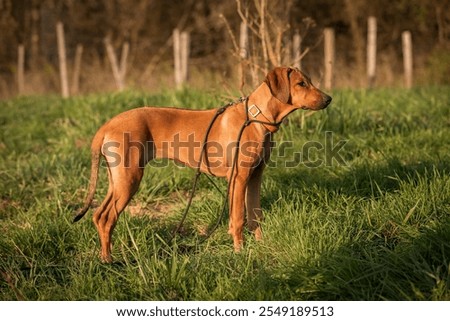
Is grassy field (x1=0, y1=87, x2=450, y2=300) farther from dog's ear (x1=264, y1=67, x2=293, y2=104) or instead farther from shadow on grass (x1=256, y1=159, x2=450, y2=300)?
dog's ear (x1=264, y1=67, x2=293, y2=104)

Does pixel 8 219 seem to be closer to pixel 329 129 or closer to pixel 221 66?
pixel 329 129

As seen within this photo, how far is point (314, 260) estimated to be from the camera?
12.2ft

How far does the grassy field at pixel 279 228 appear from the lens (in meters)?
3.57

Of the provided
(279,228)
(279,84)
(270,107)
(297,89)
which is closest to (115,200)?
(279,228)

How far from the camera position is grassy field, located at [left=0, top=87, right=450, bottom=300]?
357cm

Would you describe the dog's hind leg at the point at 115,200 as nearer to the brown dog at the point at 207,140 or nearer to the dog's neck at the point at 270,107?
the brown dog at the point at 207,140

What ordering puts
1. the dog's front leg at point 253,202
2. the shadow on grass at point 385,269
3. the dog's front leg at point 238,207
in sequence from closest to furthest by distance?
1. the shadow on grass at point 385,269
2. the dog's front leg at point 238,207
3. the dog's front leg at point 253,202

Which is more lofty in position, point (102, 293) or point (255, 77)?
point (255, 77)

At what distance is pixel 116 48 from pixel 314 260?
22099mm

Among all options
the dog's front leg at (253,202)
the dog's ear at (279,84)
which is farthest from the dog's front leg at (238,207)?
the dog's ear at (279,84)

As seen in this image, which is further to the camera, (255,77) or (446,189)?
(255,77)

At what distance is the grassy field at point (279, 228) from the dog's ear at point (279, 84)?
949 millimetres

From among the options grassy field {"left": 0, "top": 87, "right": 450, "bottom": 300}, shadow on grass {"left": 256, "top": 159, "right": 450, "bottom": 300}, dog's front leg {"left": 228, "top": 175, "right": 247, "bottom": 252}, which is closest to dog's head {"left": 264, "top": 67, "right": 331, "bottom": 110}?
dog's front leg {"left": 228, "top": 175, "right": 247, "bottom": 252}
